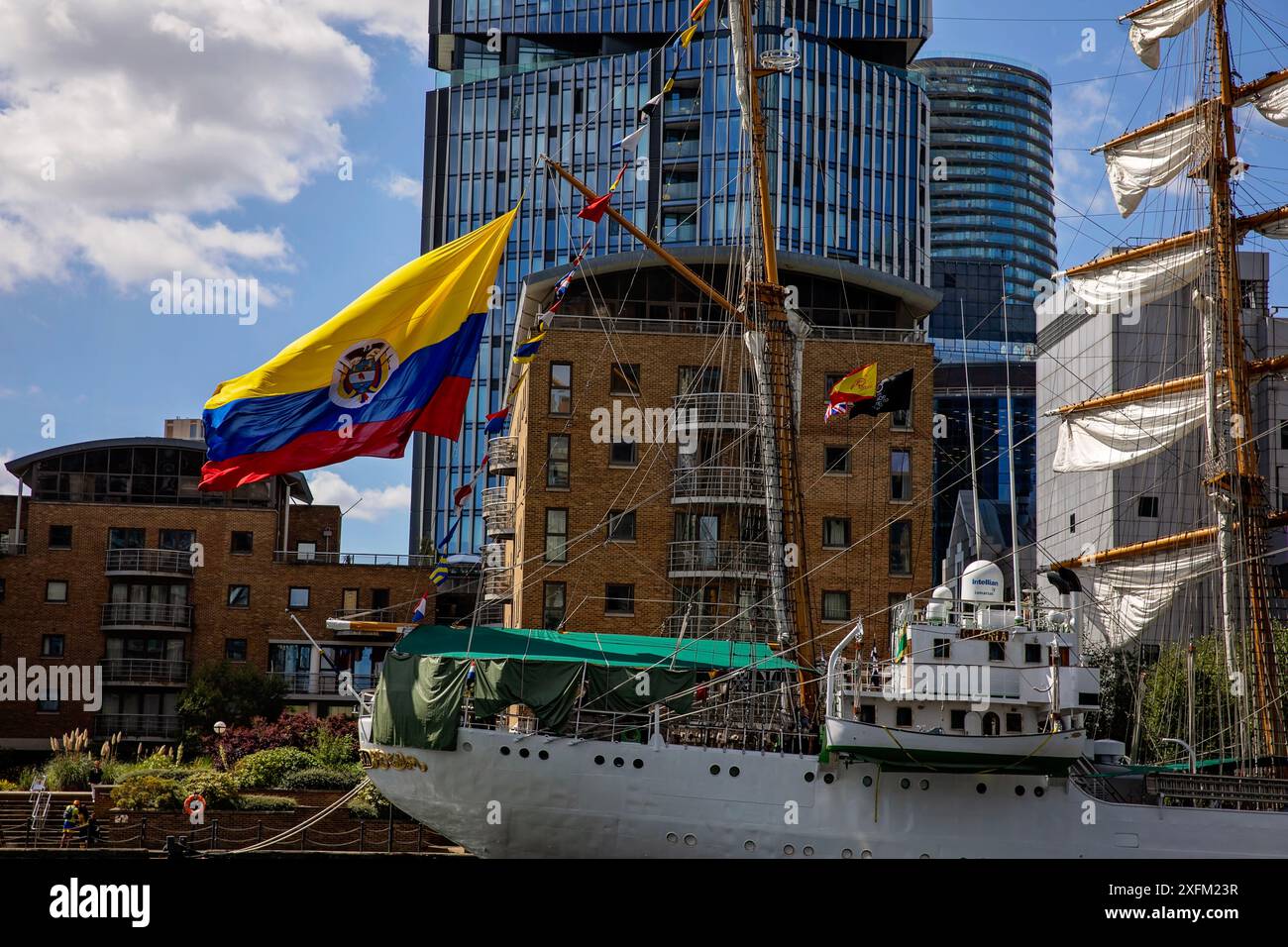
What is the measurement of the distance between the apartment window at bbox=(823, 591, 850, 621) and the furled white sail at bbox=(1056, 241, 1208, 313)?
50.2ft

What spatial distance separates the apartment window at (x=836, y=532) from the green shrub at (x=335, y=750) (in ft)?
64.3

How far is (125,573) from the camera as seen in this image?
74.1 m

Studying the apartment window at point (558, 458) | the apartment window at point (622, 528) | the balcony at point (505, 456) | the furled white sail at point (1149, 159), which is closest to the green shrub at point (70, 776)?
the apartment window at point (558, 458)

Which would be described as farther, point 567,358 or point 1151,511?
point 1151,511

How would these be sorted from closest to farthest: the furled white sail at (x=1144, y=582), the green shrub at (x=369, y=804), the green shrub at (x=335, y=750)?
the green shrub at (x=369, y=804), the green shrub at (x=335, y=750), the furled white sail at (x=1144, y=582)

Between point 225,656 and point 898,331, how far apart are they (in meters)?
35.7

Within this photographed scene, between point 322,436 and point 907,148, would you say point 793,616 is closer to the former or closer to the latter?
point 322,436

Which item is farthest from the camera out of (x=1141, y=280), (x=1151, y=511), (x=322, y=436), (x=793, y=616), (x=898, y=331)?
(x=1151, y=511)

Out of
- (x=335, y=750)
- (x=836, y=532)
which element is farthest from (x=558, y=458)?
(x=335, y=750)

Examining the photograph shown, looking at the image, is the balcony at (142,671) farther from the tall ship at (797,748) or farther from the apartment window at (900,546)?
the apartment window at (900,546)

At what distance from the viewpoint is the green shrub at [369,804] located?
4812cm

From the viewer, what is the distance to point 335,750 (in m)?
56.0

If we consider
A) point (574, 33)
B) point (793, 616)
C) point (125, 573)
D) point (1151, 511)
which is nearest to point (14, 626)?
point (125, 573)

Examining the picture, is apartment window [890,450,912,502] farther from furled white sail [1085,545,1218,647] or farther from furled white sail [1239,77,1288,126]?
furled white sail [1239,77,1288,126]
